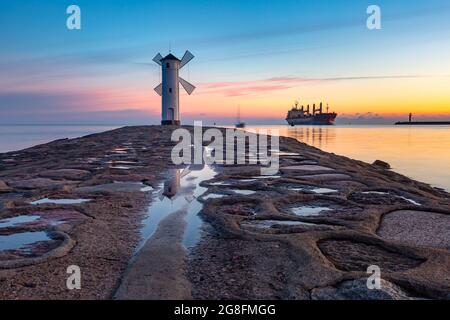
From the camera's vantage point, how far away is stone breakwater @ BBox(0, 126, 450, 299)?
164 inches

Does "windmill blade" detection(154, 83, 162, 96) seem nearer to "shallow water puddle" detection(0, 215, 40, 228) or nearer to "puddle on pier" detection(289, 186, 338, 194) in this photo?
"puddle on pier" detection(289, 186, 338, 194)

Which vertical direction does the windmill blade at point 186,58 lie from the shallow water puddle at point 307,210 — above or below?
above

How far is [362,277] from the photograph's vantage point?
14.1 feet

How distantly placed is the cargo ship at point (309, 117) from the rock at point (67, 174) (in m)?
153

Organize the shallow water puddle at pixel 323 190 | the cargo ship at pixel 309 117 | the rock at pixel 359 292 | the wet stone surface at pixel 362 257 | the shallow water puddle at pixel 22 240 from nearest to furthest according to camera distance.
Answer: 1. the rock at pixel 359 292
2. the wet stone surface at pixel 362 257
3. the shallow water puddle at pixel 22 240
4. the shallow water puddle at pixel 323 190
5. the cargo ship at pixel 309 117

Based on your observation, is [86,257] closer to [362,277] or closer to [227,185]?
[362,277]

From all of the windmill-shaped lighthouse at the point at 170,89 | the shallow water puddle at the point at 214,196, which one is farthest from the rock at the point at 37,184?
the windmill-shaped lighthouse at the point at 170,89

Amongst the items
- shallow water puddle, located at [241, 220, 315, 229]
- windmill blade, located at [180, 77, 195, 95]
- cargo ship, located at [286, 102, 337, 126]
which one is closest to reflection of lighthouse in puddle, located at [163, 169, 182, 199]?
shallow water puddle, located at [241, 220, 315, 229]

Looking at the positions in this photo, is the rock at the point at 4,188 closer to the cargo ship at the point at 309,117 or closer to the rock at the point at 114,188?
the rock at the point at 114,188

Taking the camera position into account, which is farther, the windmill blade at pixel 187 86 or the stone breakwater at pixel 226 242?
the windmill blade at pixel 187 86

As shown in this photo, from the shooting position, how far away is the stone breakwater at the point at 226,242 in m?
4.17

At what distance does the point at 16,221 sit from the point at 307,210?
5220 millimetres
